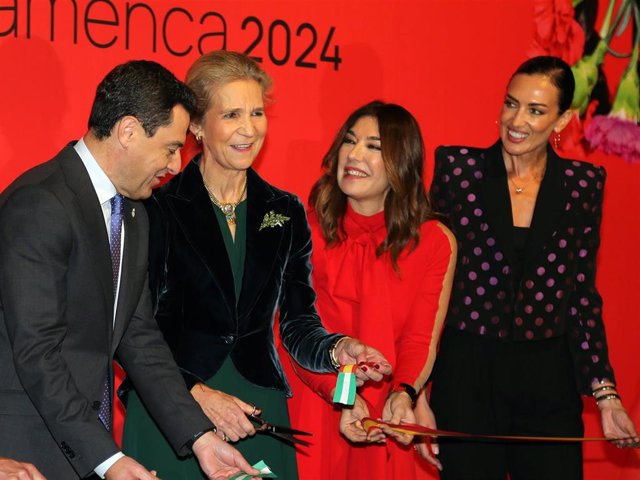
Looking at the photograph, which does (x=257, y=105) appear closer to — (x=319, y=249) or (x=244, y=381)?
(x=319, y=249)

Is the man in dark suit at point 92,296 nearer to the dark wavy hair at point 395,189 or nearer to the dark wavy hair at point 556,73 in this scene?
the dark wavy hair at point 395,189

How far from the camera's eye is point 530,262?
361cm

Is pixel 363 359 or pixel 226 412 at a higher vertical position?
pixel 363 359

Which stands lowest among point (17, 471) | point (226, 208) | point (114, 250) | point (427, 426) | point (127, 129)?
point (427, 426)

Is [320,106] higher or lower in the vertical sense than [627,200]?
higher

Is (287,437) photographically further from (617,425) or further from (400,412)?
(617,425)

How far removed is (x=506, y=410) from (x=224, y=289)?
111 centimetres

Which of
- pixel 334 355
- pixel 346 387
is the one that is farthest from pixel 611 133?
pixel 346 387

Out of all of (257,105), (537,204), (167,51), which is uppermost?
(167,51)

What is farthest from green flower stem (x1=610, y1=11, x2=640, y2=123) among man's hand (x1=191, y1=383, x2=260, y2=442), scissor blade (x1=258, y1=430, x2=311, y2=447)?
man's hand (x1=191, y1=383, x2=260, y2=442)

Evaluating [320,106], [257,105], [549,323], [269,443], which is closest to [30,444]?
[269,443]

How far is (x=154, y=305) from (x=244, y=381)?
0.38 m

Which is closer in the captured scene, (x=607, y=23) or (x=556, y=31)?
(x=556, y=31)

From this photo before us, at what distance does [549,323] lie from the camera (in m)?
3.60
